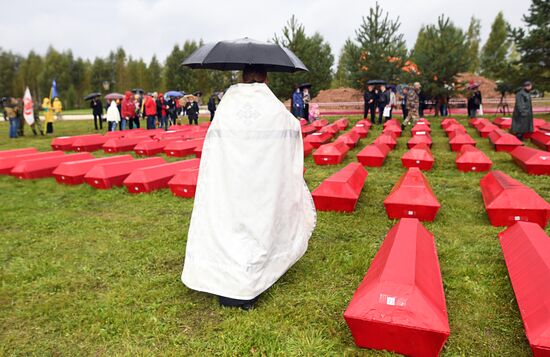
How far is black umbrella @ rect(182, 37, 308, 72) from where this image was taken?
11.5ft

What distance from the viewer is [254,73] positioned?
363cm

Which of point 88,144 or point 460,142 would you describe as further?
point 88,144

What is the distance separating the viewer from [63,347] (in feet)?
10.6

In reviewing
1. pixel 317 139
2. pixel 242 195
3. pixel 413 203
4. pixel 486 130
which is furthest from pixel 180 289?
pixel 486 130

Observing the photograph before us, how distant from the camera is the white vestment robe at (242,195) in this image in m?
3.53

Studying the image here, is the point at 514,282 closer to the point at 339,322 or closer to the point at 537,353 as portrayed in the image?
the point at 537,353

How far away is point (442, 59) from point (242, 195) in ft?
63.1

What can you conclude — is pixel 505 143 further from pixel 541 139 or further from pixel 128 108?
pixel 128 108

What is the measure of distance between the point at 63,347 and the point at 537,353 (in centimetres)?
335

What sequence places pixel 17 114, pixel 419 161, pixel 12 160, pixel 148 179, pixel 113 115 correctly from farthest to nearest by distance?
pixel 113 115, pixel 17 114, pixel 12 160, pixel 419 161, pixel 148 179

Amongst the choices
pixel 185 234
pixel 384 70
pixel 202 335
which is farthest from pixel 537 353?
pixel 384 70

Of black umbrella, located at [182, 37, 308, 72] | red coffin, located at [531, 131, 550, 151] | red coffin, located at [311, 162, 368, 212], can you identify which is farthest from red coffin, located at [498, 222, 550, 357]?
red coffin, located at [531, 131, 550, 151]

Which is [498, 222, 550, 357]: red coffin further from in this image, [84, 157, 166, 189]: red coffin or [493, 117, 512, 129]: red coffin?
[493, 117, 512, 129]: red coffin

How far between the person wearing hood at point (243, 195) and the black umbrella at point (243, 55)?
0.48 ft
